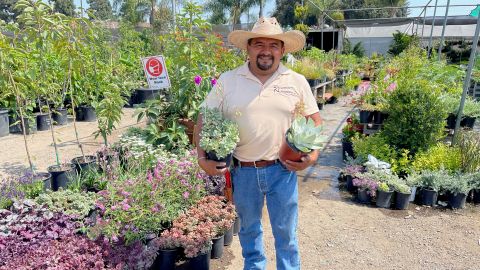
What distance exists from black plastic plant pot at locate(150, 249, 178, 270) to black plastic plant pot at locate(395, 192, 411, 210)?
251 centimetres

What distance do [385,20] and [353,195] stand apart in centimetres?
1537

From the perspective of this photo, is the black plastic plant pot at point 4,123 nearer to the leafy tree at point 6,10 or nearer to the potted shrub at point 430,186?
the potted shrub at point 430,186

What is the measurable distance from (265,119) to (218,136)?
306mm

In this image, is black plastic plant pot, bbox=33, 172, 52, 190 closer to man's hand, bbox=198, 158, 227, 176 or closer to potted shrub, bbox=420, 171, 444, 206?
man's hand, bbox=198, 158, 227, 176

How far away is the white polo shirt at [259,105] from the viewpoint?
210cm

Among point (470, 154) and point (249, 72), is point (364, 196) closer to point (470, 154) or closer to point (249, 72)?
point (470, 154)

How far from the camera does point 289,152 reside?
1.97 meters

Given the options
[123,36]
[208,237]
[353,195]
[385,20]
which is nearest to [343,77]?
[385,20]

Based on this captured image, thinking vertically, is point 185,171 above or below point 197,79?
below

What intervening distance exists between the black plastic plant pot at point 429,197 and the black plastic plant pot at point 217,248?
2410 mm

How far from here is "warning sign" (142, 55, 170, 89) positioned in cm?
414

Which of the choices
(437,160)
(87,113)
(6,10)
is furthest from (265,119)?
(6,10)

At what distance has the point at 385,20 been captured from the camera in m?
17.1

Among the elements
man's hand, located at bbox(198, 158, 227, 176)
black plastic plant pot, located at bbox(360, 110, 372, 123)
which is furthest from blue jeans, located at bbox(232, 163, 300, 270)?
black plastic plant pot, located at bbox(360, 110, 372, 123)
